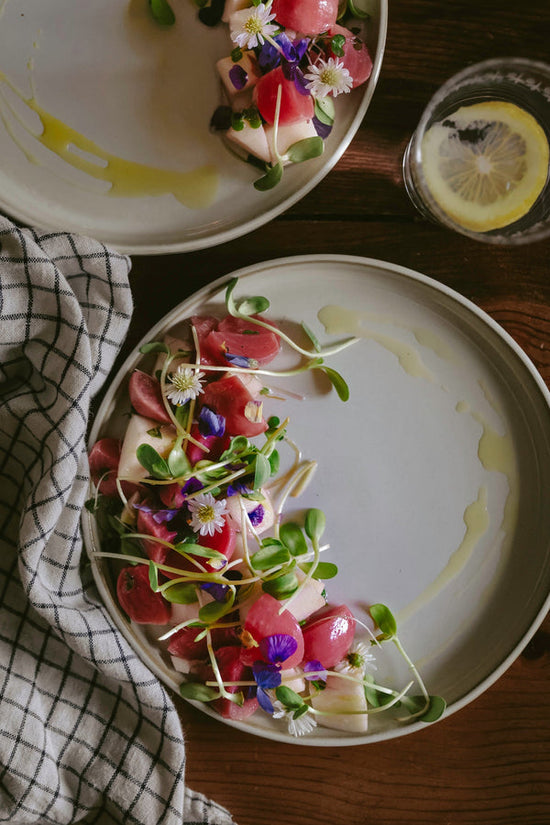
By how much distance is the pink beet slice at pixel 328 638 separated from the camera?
2.47 ft

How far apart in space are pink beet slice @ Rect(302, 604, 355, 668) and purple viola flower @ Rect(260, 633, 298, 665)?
49 mm

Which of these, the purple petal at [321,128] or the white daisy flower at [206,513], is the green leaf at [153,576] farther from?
the purple petal at [321,128]

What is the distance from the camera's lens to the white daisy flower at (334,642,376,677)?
78 centimetres

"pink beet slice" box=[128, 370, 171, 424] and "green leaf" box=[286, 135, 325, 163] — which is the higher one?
"green leaf" box=[286, 135, 325, 163]

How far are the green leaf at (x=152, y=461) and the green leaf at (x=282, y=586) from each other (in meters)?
0.17

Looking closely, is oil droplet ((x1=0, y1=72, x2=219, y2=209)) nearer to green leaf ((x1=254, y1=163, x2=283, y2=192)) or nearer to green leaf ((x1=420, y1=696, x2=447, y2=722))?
green leaf ((x1=254, y1=163, x2=283, y2=192))

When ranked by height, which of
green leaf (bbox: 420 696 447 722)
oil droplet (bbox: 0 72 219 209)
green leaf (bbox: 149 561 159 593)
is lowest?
green leaf (bbox: 420 696 447 722)

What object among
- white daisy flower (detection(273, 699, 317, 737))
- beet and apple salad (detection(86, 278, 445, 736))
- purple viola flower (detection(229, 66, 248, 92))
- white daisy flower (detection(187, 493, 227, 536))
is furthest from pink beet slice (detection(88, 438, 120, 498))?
purple viola flower (detection(229, 66, 248, 92))

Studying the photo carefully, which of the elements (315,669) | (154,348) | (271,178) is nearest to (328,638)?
(315,669)

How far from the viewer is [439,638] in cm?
84

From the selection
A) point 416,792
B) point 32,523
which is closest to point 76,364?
point 32,523

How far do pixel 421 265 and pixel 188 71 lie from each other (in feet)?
1.19

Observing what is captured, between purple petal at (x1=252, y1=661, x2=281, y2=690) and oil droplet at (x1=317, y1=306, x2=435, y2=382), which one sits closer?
purple petal at (x1=252, y1=661, x2=281, y2=690)

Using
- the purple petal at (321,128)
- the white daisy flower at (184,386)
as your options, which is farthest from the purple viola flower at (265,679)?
the purple petal at (321,128)
